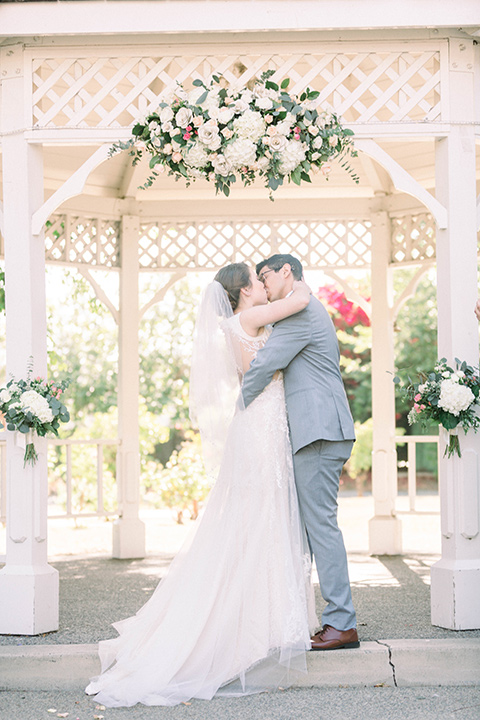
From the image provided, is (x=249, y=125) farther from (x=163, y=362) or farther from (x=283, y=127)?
(x=163, y=362)

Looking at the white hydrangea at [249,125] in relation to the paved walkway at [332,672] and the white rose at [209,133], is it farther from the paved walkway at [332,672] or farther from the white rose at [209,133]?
the paved walkway at [332,672]

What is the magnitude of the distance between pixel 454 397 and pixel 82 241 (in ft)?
14.2

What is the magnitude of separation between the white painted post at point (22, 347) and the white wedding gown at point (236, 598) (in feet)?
2.05

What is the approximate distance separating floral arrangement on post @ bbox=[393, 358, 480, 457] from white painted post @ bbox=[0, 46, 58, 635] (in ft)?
6.95

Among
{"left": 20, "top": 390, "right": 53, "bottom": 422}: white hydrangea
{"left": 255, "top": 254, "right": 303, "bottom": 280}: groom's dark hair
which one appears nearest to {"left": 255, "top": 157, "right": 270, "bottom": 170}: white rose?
{"left": 255, "top": 254, "right": 303, "bottom": 280}: groom's dark hair

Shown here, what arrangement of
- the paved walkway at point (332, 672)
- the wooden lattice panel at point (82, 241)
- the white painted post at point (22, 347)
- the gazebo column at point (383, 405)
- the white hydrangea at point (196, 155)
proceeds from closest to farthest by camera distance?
the paved walkway at point (332, 672)
the white hydrangea at point (196, 155)
the white painted post at point (22, 347)
the wooden lattice panel at point (82, 241)
the gazebo column at point (383, 405)

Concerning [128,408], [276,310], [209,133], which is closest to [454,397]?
[276,310]

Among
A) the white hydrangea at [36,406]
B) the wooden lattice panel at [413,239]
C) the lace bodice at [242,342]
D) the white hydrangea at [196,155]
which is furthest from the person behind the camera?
the wooden lattice panel at [413,239]

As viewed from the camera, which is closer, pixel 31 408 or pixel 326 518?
pixel 326 518

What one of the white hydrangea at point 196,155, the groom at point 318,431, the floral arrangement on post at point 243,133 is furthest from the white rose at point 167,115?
the groom at point 318,431

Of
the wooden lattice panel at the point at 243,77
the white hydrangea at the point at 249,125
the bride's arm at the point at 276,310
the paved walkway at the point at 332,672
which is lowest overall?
the paved walkway at the point at 332,672

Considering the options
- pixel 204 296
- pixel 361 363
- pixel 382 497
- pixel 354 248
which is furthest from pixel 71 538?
pixel 361 363

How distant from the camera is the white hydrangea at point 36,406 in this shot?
498cm

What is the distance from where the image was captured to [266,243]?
8.45m
